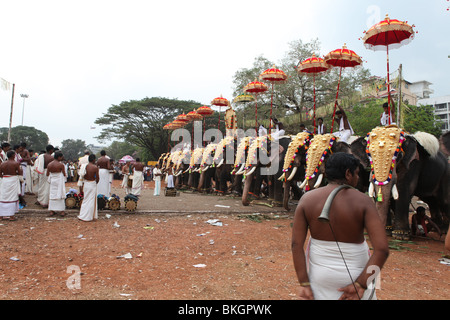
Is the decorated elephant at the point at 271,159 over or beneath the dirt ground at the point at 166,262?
over

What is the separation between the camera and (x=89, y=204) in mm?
8211

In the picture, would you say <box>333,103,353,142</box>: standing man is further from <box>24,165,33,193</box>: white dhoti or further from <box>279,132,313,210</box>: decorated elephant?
<box>24,165,33,193</box>: white dhoti

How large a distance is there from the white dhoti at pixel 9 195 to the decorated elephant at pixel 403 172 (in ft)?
28.4

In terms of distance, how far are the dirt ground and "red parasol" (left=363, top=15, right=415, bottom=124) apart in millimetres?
3898

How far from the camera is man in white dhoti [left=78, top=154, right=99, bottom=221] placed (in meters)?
8.13

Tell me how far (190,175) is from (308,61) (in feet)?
36.2

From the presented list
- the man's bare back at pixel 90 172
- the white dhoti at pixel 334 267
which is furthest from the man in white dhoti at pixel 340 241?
the man's bare back at pixel 90 172

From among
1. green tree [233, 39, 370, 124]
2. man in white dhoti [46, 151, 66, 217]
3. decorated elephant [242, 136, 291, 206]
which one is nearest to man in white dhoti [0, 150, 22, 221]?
man in white dhoti [46, 151, 66, 217]

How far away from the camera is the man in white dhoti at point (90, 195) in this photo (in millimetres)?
8130

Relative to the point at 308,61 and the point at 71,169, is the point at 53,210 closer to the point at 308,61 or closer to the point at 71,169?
the point at 308,61

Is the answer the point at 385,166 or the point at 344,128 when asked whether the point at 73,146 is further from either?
the point at 385,166

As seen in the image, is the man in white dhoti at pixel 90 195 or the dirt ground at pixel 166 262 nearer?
the dirt ground at pixel 166 262

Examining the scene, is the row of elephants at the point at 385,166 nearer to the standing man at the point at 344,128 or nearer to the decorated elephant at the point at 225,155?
the standing man at the point at 344,128

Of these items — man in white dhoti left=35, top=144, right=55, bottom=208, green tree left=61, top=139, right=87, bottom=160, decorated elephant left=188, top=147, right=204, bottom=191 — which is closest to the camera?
man in white dhoti left=35, top=144, right=55, bottom=208
